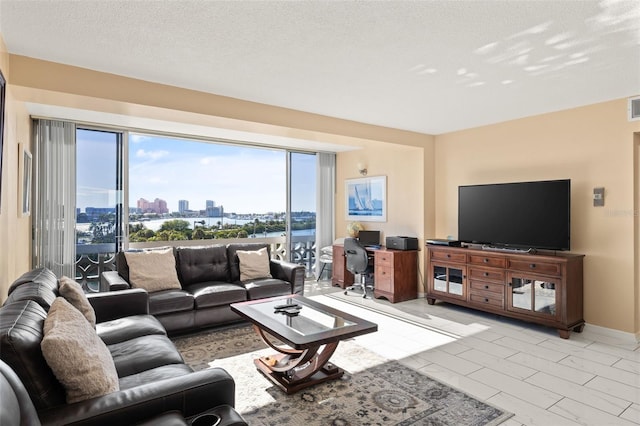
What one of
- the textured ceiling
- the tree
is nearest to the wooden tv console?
the textured ceiling

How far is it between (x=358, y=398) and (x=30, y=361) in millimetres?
1998

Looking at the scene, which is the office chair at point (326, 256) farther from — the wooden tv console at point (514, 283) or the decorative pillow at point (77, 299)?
the decorative pillow at point (77, 299)

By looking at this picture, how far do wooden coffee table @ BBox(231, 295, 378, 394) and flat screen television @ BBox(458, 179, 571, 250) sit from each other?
256 cm

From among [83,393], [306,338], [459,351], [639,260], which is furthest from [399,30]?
[639,260]

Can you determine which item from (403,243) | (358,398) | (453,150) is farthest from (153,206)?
(453,150)

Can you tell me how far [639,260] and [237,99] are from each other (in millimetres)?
4508

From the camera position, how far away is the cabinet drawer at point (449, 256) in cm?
475

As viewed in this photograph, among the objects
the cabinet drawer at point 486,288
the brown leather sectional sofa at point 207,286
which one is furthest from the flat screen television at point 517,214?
the brown leather sectional sofa at point 207,286

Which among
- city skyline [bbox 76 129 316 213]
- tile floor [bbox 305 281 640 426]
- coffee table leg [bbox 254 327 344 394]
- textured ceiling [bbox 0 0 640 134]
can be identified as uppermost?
textured ceiling [bbox 0 0 640 134]

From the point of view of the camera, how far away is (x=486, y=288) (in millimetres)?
4496

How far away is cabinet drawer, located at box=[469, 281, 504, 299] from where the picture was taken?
435 centimetres

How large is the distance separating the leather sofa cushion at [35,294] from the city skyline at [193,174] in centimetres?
288

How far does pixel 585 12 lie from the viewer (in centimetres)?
214

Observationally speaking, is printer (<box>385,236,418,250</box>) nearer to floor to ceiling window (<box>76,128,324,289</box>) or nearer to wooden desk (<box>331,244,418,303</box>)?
wooden desk (<box>331,244,418,303</box>)
